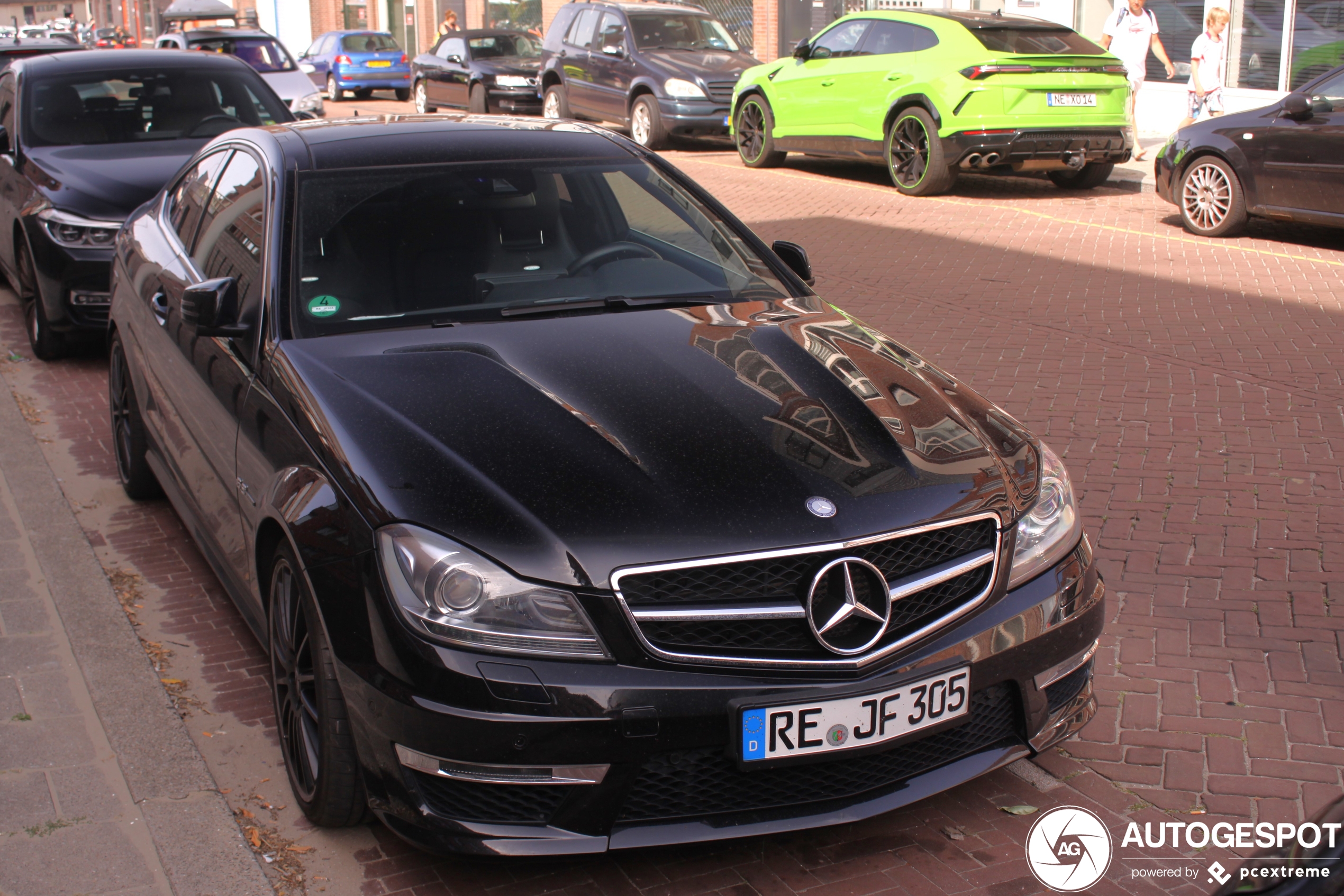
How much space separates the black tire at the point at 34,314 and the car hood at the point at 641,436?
16.2 feet

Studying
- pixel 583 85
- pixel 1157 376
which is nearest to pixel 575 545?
pixel 1157 376

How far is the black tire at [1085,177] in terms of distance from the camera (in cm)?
1369

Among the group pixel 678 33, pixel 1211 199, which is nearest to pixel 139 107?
pixel 1211 199

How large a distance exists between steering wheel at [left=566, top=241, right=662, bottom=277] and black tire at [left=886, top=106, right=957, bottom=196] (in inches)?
365

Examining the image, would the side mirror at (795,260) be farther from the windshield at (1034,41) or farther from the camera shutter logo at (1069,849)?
the windshield at (1034,41)

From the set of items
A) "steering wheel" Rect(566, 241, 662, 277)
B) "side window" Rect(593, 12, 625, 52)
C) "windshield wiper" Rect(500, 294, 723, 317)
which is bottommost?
"windshield wiper" Rect(500, 294, 723, 317)

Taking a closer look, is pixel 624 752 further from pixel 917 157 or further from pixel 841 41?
pixel 841 41

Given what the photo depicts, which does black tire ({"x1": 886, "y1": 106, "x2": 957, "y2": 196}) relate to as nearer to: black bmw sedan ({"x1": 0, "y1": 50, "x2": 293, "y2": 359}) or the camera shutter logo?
black bmw sedan ({"x1": 0, "y1": 50, "x2": 293, "y2": 359})

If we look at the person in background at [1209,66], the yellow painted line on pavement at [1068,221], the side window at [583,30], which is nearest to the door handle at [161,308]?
the yellow painted line on pavement at [1068,221]

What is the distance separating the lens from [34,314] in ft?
26.0

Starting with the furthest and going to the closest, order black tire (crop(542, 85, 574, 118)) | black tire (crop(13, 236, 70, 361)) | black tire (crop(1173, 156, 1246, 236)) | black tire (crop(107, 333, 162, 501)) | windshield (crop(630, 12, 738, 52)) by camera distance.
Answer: black tire (crop(542, 85, 574, 118)) → windshield (crop(630, 12, 738, 52)) → black tire (crop(1173, 156, 1246, 236)) → black tire (crop(13, 236, 70, 361)) → black tire (crop(107, 333, 162, 501))

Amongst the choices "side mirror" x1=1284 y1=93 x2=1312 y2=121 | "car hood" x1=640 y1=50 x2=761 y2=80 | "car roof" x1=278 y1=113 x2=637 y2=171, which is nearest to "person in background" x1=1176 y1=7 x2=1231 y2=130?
"side mirror" x1=1284 y1=93 x2=1312 y2=121

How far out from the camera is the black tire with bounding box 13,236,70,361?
775cm

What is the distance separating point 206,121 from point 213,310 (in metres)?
5.66
